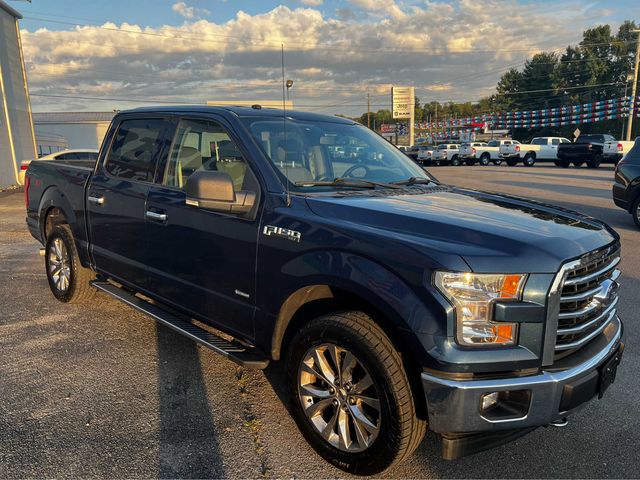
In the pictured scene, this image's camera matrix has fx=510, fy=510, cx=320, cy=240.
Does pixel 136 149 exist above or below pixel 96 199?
above

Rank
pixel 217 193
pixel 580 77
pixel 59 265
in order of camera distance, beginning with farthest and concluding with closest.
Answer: pixel 580 77 → pixel 59 265 → pixel 217 193

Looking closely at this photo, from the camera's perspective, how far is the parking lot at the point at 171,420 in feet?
8.93

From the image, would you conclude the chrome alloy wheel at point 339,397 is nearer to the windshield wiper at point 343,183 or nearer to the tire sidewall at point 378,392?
the tire sidewall at point 378,392

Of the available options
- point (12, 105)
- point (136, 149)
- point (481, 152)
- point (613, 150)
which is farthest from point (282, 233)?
point (481, 152)

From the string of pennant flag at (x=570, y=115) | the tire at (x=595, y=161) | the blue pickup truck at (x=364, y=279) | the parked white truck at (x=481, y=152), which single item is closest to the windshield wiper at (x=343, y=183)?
the blue pickup truck at (x=364, y=279)

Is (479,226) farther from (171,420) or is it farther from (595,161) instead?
(595,161)

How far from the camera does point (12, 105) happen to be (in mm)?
21125

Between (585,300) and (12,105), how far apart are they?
78.9ft

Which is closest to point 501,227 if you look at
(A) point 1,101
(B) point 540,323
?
(B) point 540,323

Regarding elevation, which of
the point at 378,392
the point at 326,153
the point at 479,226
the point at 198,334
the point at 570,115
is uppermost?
the point at 326,153

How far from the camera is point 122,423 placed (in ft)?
10.3

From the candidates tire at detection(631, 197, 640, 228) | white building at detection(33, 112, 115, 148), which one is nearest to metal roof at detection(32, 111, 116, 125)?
white building at detection(33, 112, 115, 148)

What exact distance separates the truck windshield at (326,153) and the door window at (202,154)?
0.66ft

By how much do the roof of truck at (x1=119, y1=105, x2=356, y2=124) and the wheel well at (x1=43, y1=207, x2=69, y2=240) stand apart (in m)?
1.61
